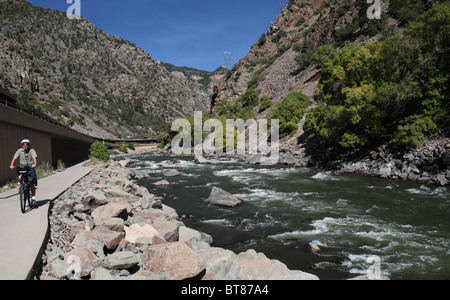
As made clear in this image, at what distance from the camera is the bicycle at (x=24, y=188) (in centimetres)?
888

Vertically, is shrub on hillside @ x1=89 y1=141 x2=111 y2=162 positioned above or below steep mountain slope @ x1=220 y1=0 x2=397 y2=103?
below

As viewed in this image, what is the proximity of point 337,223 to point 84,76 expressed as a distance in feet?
575

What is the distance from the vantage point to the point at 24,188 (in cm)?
899

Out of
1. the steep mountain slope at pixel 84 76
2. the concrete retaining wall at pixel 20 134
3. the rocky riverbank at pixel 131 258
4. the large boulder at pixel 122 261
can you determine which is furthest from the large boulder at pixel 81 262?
the steep mountain slope at pixel 84 76

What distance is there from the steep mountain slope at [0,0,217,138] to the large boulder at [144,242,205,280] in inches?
3997

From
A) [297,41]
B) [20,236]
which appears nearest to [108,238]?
[20,236]

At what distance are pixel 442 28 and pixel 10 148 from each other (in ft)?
111

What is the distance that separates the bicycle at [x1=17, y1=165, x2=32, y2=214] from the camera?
29.1 ft

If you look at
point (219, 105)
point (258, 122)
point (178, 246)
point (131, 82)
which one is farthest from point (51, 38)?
point (178, 246)

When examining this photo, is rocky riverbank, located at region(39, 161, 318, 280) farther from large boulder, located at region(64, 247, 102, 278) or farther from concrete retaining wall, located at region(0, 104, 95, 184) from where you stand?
concrete retaining wall, located at region(0, 104, 95, 184)

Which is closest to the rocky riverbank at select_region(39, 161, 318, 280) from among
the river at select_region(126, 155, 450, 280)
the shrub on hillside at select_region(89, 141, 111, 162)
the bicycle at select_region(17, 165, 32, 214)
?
the bicycle at select_region(17, 165, 32, 214)

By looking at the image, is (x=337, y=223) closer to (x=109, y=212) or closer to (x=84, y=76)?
(x=109, y=212)

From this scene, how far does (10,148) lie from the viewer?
15750 mm
